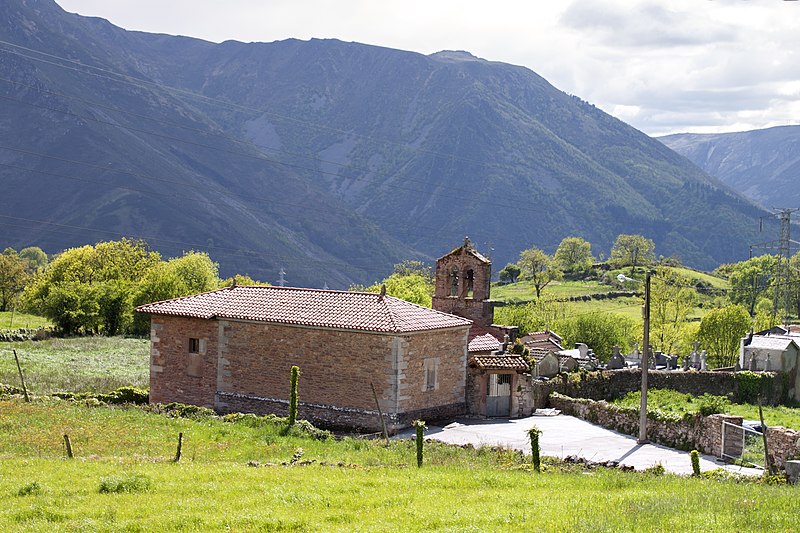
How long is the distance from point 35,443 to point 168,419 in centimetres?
675

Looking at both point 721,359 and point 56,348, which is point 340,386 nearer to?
point 56,348

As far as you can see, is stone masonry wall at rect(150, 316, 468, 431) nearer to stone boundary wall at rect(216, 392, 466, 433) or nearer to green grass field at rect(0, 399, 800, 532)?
stone boundary wall at rect(216, 392, 466, 433)

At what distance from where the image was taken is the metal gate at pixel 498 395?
1579 inches

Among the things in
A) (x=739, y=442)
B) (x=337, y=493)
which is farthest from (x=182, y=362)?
(x=739, y=442)

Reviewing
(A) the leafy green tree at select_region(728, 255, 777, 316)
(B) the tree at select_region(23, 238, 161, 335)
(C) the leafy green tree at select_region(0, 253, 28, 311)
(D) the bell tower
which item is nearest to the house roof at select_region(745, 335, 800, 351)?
(D) the bell tower

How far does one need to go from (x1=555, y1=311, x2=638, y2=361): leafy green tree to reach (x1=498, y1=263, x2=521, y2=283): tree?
248 feet

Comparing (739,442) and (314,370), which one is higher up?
Answer: (314,370)

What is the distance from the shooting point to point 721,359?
7556 cm

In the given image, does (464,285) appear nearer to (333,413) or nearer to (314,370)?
(314,370)

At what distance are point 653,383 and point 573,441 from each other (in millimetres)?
22279

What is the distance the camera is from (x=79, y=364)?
5497cm

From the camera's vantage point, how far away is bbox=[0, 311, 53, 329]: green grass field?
83.7m

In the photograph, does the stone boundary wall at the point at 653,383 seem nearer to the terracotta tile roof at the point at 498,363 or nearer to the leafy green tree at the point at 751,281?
the terracotta tile roof at the point at 498,363

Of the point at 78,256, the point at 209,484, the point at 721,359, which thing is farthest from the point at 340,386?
the point at 78,256
